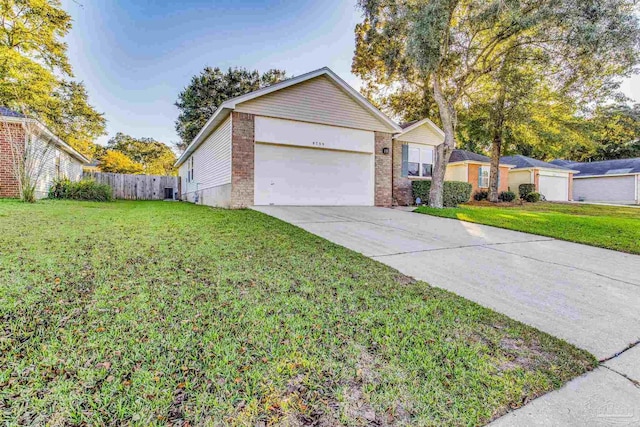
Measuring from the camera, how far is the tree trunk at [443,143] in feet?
39.2

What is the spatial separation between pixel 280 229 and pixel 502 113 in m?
14.5

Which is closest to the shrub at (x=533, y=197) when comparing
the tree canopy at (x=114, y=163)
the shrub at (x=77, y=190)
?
the shrub at (x=77, y=190)

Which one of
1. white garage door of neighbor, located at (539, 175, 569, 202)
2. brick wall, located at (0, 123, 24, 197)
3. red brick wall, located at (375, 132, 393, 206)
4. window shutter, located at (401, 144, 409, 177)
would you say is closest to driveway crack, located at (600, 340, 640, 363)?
red brick wall, located at (375, 132, 393, 206)

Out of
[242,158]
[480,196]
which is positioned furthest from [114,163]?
[480,196]

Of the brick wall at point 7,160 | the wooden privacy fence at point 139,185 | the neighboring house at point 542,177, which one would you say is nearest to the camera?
the brick wall at point 7,160

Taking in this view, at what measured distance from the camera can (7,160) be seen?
34.1 ft

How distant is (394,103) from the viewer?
742 inches

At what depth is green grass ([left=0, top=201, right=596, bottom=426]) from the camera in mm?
1445

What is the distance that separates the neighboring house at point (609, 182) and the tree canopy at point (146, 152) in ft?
141

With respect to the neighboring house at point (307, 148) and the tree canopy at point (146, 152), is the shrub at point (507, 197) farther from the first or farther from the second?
the tree canopy at point (146, 152)

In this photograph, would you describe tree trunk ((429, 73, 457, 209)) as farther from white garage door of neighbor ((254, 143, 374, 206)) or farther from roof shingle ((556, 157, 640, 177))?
roof shingle ((556, 157, 640, 177))

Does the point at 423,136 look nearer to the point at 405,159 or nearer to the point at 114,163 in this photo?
the point at 405,159

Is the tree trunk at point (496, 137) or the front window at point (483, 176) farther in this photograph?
the front window at point (483, 176)

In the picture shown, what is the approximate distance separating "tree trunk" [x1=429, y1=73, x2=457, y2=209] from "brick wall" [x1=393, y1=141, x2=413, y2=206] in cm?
105
